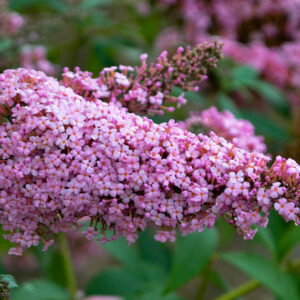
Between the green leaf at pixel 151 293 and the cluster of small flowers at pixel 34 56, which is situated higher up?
the cluster of small flowers at pixel 34 56

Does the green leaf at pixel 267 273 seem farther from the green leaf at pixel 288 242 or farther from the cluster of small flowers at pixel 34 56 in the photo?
the cluster of small flowers at pixel 34 56

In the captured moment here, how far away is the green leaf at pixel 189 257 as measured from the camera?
2.62 ft

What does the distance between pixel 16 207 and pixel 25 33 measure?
0.51 meters

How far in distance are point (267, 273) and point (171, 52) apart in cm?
59

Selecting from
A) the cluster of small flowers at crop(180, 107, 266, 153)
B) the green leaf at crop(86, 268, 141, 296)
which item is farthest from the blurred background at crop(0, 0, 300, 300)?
the cluster of small flowers at crop(180, 107, 266, 153)

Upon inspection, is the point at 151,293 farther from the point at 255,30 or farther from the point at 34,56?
the point at 255,30

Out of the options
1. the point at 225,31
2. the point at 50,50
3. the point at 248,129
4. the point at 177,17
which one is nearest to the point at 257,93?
the point at 225,31

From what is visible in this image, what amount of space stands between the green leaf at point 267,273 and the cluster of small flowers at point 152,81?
0.35 metres

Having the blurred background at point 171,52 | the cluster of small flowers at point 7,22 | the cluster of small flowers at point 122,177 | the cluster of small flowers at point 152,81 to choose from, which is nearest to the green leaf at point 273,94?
the blurred background at point 171,52

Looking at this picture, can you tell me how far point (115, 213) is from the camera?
531 millimetres

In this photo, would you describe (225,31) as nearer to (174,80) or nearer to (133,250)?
(133,250)

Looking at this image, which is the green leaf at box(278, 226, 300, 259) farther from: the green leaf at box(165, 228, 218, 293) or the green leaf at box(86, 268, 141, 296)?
the green leaf at box(86, 268, 141, 296)

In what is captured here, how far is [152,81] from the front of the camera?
646 mm

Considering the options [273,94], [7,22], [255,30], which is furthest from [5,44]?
[255,30]
